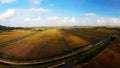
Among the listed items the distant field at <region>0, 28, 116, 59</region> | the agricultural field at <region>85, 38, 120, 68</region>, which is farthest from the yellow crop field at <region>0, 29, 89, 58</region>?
the agricultural field at <region>85, 38, 120, 68</region>

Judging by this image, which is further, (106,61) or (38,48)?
(38,48)

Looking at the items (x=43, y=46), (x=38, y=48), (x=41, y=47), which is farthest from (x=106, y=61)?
(x=43, y=46)

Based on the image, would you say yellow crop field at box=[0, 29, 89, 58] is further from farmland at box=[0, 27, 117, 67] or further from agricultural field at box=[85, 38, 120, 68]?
agricultural field at box=[85, 38, 120, 68]

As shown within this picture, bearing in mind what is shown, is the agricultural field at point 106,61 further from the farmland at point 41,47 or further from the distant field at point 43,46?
the distant field at point 43,46

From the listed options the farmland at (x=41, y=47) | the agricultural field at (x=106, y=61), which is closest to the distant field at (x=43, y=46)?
the farmland at (x=41, y=47)

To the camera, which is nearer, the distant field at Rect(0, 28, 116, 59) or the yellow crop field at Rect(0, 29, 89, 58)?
the yellow crop field at Rect(0, 29, 89, 58)

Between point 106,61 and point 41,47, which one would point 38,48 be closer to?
point 41,47

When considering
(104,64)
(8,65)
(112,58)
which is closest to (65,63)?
(104,64)

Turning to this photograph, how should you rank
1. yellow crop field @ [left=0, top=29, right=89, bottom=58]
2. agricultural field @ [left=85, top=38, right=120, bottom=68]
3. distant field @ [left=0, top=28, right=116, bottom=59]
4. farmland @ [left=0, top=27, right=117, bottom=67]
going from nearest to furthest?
agricultural field @ [left=85, top=38, right=120, bottom=68] → farmland @ [left=0, top=27, right=117, bottom=67] → yellow crop field @ [left=0, top=29, right=89, bottom=58] → distant field @ [left=0, top=28, right=116, bottom=59]

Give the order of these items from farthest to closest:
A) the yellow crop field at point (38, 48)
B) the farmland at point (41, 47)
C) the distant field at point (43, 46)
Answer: the distant field at point (43, 46) < the yellow crop field at point (38, 48) < the farmland at point (41, 47)

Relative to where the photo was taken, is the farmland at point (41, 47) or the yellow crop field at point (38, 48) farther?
the yellow crop field at point (38, 48)

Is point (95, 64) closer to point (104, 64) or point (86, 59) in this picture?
point (104, 64)
